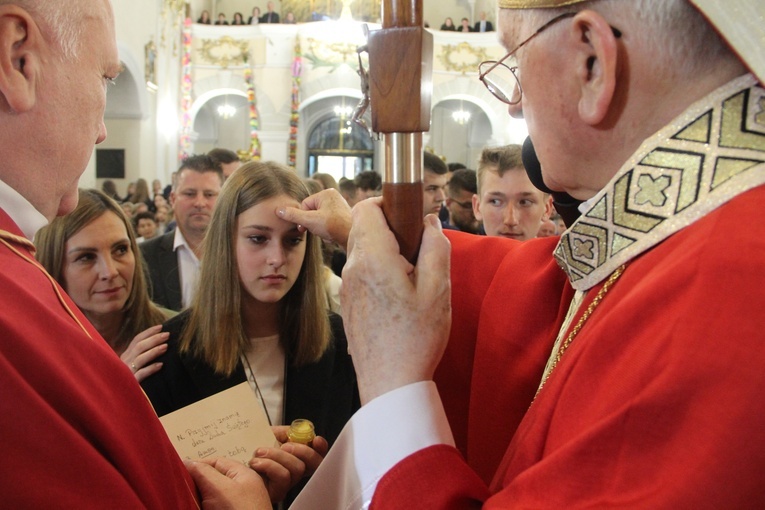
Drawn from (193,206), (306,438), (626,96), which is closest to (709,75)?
(626,96)

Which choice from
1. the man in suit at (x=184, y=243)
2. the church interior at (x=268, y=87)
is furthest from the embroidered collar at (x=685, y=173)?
the church interior at (x=268, y=87)

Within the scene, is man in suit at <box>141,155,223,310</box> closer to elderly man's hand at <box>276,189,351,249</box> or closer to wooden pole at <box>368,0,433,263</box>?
elderly man's hand at <box>276,189,351,249</box>

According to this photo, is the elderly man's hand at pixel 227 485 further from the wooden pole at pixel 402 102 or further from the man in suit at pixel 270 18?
the man in suit at pixel 270 18

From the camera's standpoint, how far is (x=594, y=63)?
86 cm

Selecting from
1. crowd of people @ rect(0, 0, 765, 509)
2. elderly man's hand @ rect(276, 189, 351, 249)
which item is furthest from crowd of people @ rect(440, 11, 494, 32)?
crowd of people @ rect(0, 0, 765, 509)

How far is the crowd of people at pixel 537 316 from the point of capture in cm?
65

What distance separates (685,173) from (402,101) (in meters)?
0.41

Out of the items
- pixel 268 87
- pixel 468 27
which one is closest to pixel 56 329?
pixel 268 87

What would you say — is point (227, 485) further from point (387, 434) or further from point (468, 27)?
point (468, 27)

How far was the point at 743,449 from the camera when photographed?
1.98ft

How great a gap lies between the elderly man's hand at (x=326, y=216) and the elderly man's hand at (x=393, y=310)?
64 centimetres

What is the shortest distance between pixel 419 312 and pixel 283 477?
2.43ft

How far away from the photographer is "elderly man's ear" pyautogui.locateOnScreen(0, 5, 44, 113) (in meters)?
0.89

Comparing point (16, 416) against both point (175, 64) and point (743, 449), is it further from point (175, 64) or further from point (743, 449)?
point (175, 64)
